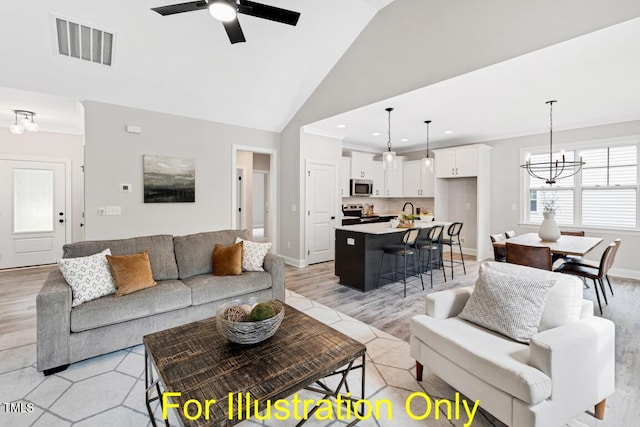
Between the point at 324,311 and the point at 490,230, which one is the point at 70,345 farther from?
the point at 490,230

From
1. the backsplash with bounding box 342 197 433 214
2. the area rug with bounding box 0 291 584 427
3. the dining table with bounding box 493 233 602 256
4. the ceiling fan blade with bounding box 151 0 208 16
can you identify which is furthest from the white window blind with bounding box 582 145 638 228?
the ceiling fan blade with bounding box 151 0 208 16

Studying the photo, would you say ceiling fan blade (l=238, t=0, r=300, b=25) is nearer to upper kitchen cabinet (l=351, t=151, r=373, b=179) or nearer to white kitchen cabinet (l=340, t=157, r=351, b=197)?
white kitchen cabinet (l=340, t=157, r=351, b=197)

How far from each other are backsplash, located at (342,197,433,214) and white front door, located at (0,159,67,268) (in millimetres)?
5924

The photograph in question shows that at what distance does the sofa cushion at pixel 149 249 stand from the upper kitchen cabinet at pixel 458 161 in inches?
227

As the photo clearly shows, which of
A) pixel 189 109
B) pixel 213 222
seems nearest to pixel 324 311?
pixel 213 222

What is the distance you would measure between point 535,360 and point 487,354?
0.70 feet

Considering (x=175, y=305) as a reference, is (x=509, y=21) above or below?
above

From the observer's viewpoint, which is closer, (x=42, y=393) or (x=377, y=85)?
(x=42, y=393)

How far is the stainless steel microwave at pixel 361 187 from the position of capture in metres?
6.86

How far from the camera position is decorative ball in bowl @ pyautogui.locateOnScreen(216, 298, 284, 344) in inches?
60.6

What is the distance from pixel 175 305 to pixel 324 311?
5.13ft

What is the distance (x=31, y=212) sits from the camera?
5344mm

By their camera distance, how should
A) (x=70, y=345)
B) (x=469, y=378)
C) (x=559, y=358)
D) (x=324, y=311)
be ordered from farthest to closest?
(x=324, y=311), (x=70, y=345), (x=469, y=378), (x=559, y=358)

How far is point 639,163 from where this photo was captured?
15.1 ft
